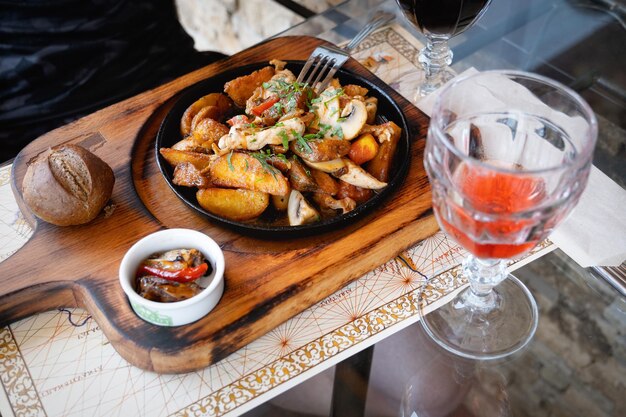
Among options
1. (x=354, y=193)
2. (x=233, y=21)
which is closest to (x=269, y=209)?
(x=354, y=193)

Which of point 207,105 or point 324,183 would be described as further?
point 207,105

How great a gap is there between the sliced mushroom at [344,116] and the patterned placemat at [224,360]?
0.33 m

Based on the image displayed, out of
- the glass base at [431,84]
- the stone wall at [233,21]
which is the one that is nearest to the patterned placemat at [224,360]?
the glass base at [431,84]

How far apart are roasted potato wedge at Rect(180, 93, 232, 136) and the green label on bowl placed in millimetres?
576

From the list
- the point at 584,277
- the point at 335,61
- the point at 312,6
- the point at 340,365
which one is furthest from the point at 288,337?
the point at 312,6

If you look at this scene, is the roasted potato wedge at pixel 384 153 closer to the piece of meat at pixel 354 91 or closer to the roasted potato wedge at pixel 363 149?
the roasted potato wedge at pixel 363 149

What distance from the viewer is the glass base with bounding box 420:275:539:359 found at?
133 centimetres

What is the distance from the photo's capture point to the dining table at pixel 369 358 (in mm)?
1271

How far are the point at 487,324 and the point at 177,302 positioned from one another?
655 mm

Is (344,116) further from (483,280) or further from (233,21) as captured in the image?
(233,21)

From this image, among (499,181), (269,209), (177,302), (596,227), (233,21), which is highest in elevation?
(499,181)

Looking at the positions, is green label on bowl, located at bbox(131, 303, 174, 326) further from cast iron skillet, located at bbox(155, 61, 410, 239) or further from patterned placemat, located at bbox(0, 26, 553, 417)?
cast iron skillet, located at bbox(155, 61, 410, 239)

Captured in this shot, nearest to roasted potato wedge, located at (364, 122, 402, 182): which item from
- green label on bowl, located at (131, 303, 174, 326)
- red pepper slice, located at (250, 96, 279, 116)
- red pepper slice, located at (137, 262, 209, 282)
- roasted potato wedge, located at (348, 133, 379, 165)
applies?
roasted potato wedge, located at (348, 133, 379, 165)

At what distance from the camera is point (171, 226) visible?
4.93 ft
